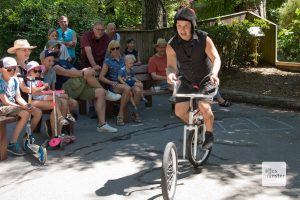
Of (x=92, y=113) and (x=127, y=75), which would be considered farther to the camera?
(x=92, y=113)

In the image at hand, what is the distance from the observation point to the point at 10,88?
650 cm

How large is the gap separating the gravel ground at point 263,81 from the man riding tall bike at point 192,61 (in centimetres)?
478

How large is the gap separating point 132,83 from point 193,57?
320cm

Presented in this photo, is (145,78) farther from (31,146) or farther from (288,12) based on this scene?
(288,12)

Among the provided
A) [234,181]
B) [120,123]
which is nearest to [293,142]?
[234,181]

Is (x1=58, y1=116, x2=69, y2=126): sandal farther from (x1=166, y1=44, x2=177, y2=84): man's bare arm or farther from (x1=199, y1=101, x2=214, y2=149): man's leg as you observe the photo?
(x1=199, y1=101, x2=214, y2=149): man's leg

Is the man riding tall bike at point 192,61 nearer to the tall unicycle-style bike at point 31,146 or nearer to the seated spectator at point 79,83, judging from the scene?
the tall unicycle-style bike at point 31,146

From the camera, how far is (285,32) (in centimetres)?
1302

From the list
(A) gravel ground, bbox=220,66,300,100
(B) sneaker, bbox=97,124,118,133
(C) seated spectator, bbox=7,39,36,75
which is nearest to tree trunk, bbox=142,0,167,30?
(A) gravel ground, bbox=220,66,300,100

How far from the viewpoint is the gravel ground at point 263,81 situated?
Answer: 10414mm

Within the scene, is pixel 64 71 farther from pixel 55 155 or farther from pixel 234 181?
pixel 234 181

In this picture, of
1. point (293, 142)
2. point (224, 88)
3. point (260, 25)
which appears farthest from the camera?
point (260, 25)

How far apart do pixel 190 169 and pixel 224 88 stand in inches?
225
